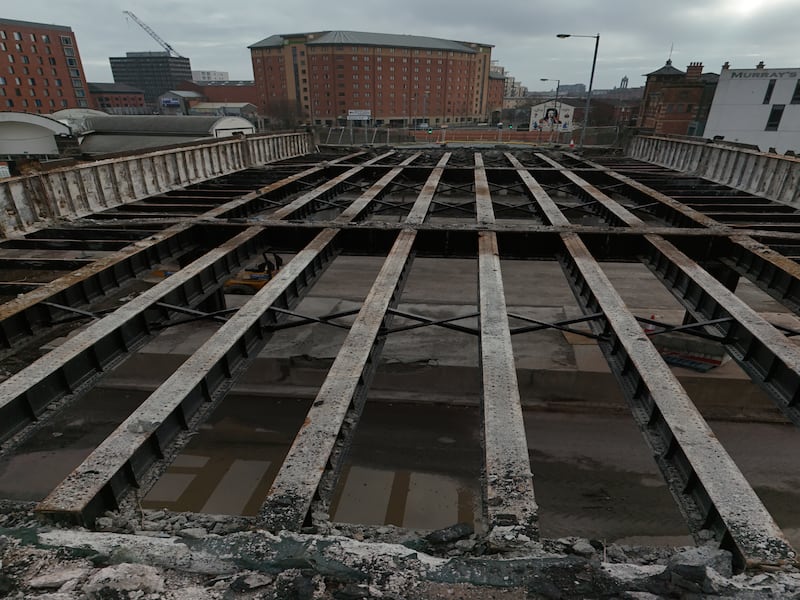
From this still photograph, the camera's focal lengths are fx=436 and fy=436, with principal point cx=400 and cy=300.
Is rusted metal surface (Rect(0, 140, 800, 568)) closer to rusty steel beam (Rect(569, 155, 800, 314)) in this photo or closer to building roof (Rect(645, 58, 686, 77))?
rusty steel beam (Rect(569, 155, 800, 314))

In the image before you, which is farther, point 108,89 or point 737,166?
point 108,89

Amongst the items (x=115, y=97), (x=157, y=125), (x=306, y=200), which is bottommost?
(x=306, y=200)

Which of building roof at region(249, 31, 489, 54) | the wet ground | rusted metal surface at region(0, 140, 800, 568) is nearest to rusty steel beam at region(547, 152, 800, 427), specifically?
rusted metal surface at region(0, 140, 800, 568)

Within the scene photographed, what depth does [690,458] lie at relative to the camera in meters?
3.02

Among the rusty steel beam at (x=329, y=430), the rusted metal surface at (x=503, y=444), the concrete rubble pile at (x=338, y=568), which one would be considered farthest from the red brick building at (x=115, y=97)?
the concrete rubble pile at (x=338, y=568)

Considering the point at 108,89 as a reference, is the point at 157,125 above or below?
below

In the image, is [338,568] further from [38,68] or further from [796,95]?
[38,68]

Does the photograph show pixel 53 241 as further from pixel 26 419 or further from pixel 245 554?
pixel 245 554

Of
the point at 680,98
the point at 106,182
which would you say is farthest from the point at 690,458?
the point at 680,98

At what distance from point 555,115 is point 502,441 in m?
55.7

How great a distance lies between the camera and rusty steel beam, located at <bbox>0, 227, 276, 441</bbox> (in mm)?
3754

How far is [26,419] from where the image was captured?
379cm

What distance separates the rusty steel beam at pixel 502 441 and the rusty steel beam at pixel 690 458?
3.54ft

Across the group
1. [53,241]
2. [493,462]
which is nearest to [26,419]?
[493,462]
